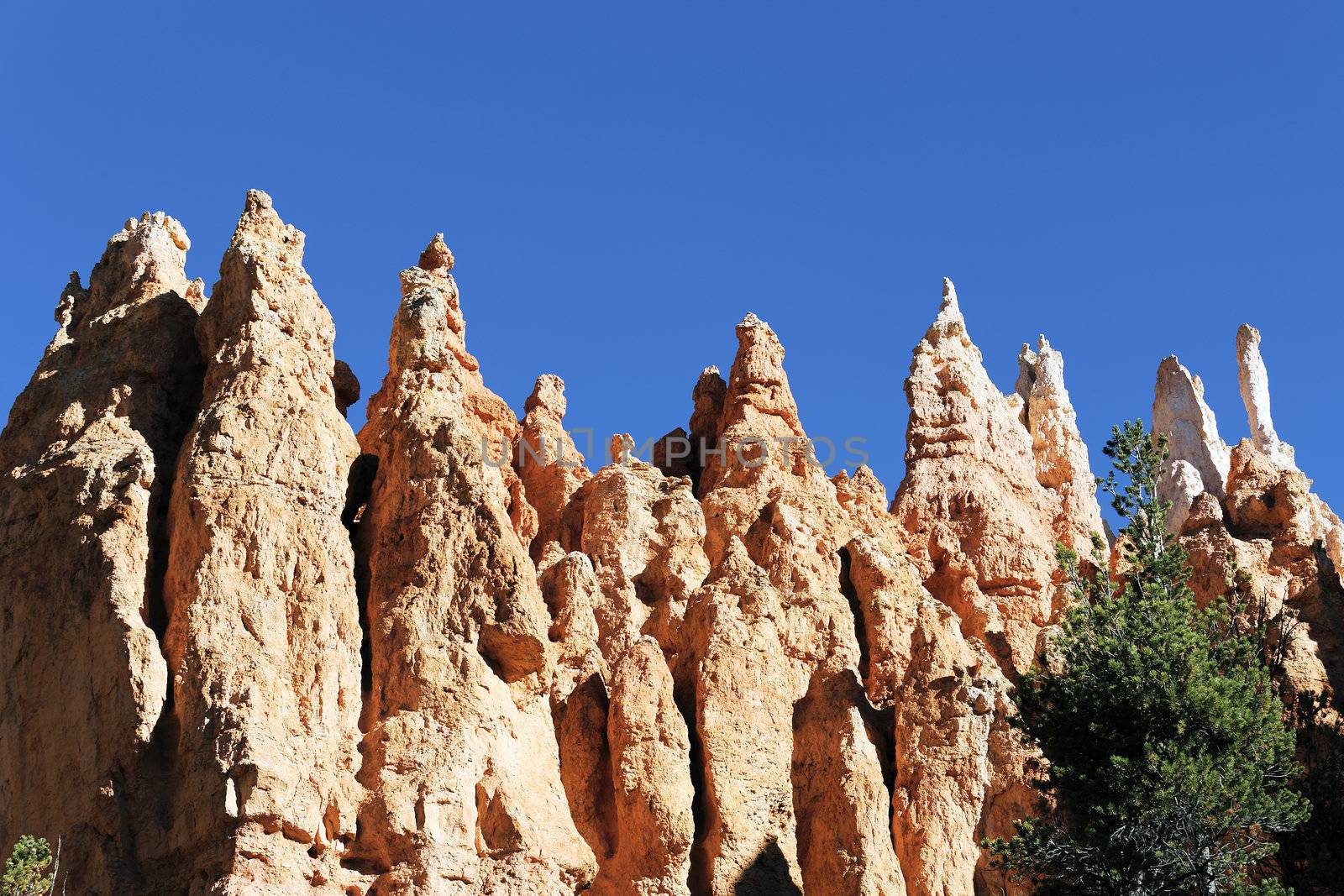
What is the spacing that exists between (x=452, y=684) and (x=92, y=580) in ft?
19.5

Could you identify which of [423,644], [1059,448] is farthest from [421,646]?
[1059,448]

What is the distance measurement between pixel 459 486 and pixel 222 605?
17.0 feet

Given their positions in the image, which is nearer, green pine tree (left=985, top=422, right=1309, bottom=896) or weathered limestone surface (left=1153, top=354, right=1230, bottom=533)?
green pine tree (left=985, top=422, right=1309, bottom=896)

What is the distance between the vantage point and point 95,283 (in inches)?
1549

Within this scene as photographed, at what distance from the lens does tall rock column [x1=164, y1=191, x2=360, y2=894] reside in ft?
92.9

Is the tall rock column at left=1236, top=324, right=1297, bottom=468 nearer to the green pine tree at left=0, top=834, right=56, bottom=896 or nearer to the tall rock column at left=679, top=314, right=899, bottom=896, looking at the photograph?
the tall rock column at left=679, top=314, right=899, bottom=896

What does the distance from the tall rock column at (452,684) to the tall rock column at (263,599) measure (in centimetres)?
69

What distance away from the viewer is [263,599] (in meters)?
31.0

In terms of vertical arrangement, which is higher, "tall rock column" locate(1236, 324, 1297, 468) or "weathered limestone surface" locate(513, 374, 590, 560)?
"tall rock column" locate(1236, 324, 1297, 468)

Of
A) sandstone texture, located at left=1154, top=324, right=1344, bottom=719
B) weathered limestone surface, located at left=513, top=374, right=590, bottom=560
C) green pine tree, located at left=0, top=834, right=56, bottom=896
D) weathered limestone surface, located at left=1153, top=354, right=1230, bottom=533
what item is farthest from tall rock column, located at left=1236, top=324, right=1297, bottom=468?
green pine tree, located at left=0, top=834, right=56, bottom=896

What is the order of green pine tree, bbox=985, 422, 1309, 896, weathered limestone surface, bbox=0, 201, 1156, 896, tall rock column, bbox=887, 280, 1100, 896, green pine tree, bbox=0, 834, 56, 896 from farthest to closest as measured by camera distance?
tall rock column, bbox=887, 280, 1100, 896 → green pine tree, bbox=985, 422, 1309, 896 → weathered limestone surface, bbox=0, 201, 1156, 896 → green pine tree, bbox=0, 834, 56, 896

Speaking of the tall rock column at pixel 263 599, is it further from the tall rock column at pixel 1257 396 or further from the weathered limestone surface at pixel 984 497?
the tall rock column at pixel 1257 396

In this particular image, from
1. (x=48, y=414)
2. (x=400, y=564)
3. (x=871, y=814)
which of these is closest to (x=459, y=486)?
(x=400, y=564)

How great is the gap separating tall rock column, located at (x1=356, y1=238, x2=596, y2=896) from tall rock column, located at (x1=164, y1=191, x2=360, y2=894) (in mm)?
690
